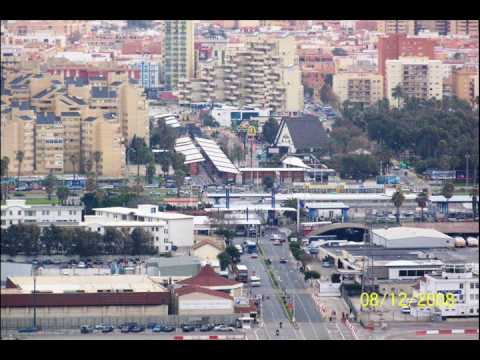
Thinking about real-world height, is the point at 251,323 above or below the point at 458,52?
below

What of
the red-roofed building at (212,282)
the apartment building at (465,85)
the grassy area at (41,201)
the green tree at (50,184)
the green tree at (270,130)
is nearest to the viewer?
the red-roofed building at (212,282)

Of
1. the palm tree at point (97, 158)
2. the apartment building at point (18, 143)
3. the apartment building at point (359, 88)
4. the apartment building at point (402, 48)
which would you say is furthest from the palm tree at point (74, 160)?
the apartment building at point (402, 48)

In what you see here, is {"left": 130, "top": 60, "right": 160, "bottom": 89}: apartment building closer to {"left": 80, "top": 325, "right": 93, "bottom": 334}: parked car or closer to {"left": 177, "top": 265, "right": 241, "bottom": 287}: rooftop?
{"left": 177, "top": 265, "right": 241, "bottom": 287}: rooftop

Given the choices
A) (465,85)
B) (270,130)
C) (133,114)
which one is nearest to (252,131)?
(270,130)

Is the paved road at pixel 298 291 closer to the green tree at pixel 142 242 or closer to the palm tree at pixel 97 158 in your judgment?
the green tree at pixel 142 242

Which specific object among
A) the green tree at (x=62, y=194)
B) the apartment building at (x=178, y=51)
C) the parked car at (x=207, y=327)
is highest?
the apartment building at (x=178, y=51)

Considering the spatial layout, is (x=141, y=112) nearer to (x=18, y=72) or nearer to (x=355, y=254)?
(x=18, y=72)

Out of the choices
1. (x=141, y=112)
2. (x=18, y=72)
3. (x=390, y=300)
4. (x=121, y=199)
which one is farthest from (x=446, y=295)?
(x=18, y=72)
